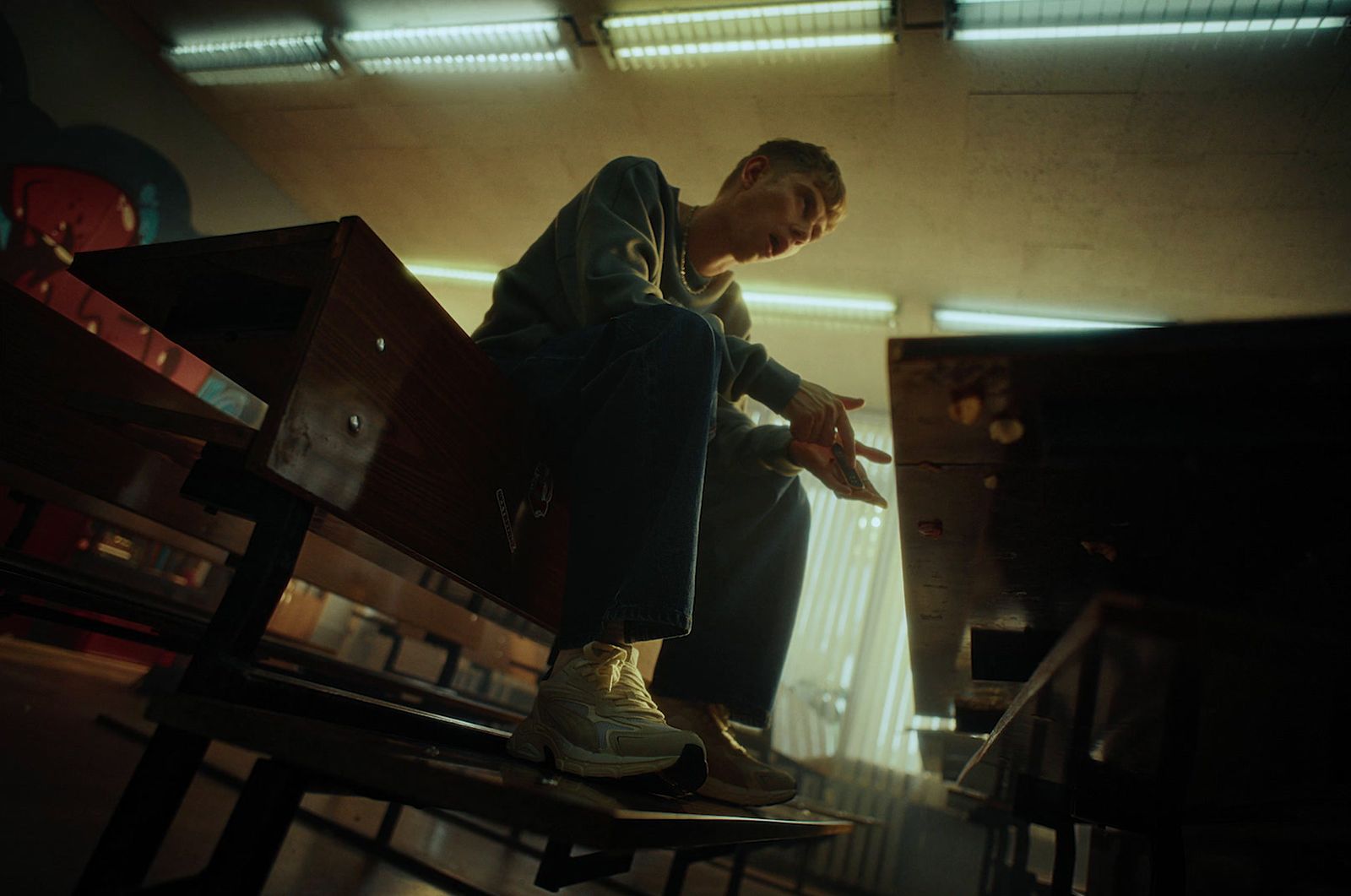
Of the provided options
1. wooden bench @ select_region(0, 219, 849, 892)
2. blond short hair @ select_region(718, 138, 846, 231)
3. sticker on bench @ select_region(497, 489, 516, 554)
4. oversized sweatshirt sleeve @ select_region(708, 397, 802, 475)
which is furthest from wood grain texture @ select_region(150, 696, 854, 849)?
blond short hair @ select_region(718, 138, 846, 231)

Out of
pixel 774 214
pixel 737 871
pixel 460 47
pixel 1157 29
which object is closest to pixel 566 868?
pixel 737 871

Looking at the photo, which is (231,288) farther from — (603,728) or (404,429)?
(603,728)

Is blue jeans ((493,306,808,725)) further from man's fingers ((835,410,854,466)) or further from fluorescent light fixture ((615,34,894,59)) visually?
fluorescent light fixture ((615,34,894,59))

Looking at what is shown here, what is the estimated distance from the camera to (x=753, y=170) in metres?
1.56

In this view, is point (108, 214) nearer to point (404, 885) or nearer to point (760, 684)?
point (404, 885)

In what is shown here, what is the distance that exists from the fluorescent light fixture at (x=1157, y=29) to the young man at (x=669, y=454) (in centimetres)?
173

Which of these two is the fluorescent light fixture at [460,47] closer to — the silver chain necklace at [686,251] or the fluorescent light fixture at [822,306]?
the fluorescent light fixture at [822,306]

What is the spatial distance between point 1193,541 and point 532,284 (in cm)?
101

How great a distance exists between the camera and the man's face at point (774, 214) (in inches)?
58.3

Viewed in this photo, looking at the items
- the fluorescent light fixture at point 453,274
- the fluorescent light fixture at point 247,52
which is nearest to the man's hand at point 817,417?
the fluorescent light fixture at point 247,52

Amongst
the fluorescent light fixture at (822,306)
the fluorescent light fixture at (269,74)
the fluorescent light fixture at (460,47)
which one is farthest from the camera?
the fluorescent light fixture at (822,306)

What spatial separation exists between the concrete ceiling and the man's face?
1.82m

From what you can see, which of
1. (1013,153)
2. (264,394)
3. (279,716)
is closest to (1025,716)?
(279,716)

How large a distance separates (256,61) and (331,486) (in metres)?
4.14
